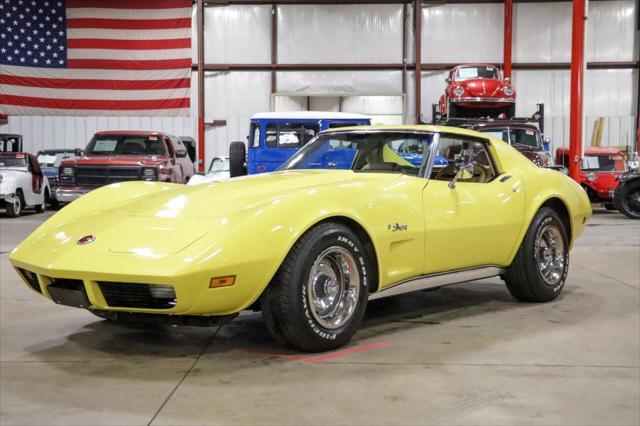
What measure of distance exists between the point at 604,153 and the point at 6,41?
56.5 feet

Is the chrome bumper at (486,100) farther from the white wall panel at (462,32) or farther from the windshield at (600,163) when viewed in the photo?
the white wall panel at (462,32)

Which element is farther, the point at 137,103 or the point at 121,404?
the point at 137,103

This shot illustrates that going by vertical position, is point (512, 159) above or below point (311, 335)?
above

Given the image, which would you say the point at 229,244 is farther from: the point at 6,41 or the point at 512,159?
the point at 6,41

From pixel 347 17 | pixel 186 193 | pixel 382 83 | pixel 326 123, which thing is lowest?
pixel 186 193

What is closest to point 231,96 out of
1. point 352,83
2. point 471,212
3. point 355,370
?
point 352,83

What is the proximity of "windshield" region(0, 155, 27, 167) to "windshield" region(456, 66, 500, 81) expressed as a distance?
33.9 feet

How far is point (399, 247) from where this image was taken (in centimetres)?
420

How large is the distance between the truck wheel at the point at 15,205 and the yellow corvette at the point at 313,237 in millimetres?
11067

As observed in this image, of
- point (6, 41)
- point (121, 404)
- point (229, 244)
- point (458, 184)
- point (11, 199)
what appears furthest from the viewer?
point (6, 41)

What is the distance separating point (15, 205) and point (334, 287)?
12.7 meters

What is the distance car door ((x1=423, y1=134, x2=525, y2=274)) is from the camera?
4.45m

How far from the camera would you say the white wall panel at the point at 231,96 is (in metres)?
23.1

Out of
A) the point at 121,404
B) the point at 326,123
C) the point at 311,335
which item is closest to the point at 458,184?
the point at 311,335
